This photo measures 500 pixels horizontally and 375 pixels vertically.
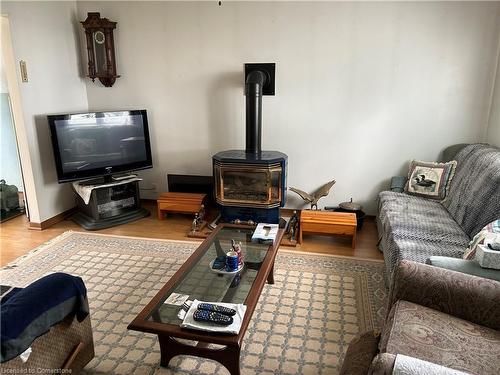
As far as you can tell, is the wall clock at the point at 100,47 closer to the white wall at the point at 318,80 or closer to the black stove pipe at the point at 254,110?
the white wall at the point at 318,80

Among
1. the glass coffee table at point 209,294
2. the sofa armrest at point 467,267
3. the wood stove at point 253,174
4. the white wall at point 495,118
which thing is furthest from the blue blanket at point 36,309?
the white wall at point 495,118

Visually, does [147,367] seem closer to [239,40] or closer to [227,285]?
[227,285]

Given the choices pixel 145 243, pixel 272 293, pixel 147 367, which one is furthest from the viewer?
pixel 145 243

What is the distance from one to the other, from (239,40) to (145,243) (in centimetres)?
221

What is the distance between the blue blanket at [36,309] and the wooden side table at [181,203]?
216 centimetres

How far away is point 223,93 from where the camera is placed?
12.8ft

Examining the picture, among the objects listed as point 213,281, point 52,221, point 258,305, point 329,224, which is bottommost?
point 258,305

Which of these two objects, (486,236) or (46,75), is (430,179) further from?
(46,75)

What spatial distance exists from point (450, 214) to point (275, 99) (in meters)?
1.95

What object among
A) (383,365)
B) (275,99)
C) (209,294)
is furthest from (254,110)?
(383,365)

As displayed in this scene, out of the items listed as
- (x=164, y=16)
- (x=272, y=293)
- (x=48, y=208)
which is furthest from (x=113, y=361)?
(x=164, y=16)

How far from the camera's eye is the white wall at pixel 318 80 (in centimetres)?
340

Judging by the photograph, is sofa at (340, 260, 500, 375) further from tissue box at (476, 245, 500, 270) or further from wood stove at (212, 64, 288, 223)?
wood stove at (212, 64, 288, 223)

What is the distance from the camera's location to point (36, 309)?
144 centimetres
